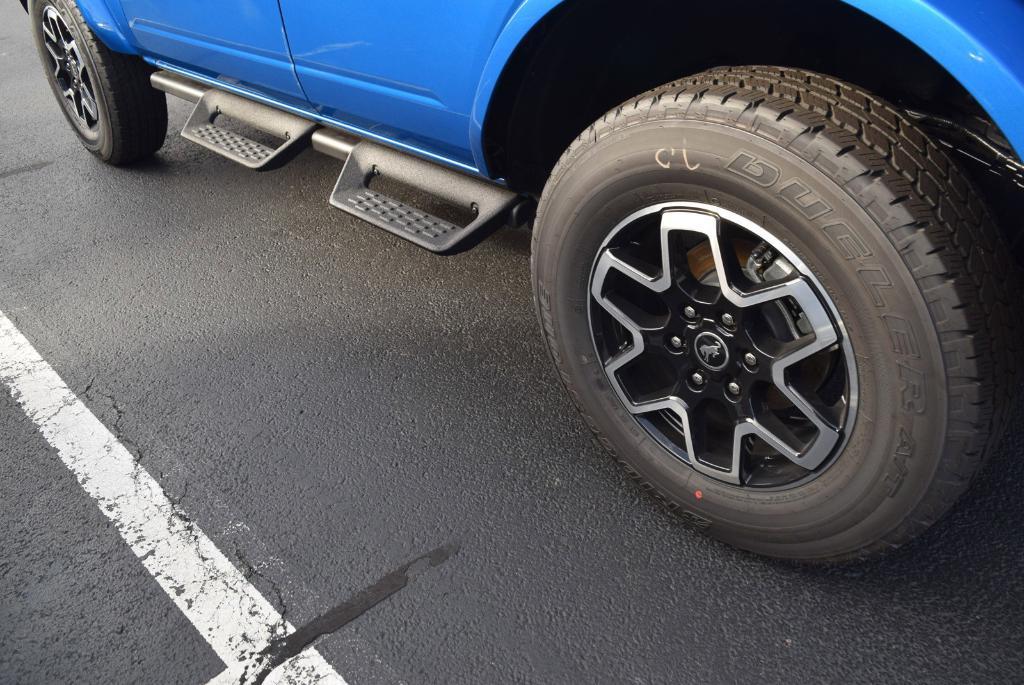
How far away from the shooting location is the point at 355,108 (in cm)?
254

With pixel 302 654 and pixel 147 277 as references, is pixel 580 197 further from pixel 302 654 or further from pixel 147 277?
pixel 147 277

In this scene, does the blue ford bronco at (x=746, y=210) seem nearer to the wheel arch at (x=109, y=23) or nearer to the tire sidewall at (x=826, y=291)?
the tire sidewall at (x=826, y=291)

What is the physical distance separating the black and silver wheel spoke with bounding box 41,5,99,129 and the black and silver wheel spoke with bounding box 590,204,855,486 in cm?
293

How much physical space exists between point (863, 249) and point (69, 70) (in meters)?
3.81

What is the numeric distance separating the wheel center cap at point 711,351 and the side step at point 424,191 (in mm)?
717

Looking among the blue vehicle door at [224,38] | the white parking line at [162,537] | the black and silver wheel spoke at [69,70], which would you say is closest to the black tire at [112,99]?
the black and silver wheel spoke at [69,70]

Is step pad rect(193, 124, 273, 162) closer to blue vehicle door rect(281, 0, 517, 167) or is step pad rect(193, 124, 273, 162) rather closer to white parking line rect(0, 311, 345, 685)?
blue vehicle door rect(281, 0, 517, 167)

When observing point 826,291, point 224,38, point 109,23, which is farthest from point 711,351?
point 109,23

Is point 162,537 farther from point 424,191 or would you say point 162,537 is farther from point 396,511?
point 424,191

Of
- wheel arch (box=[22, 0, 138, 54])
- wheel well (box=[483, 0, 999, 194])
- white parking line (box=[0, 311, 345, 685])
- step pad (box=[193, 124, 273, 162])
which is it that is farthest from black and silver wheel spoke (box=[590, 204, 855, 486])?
wheel arch (box=[22, 0, 138, 54])

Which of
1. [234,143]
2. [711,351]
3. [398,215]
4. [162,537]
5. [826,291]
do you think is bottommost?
[162,537]

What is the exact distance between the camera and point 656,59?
2143mm

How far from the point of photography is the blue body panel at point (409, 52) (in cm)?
133

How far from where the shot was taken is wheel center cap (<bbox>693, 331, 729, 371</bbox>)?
1830mm
